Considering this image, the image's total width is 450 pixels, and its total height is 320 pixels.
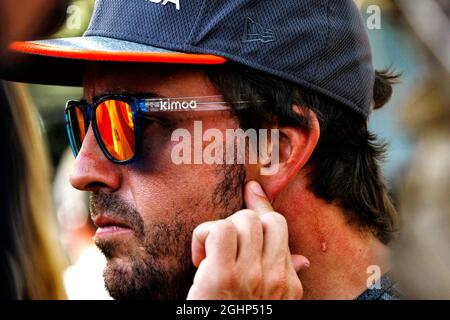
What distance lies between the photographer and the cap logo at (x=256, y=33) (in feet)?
7.11

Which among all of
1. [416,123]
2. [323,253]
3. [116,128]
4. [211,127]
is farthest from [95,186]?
[416,123]

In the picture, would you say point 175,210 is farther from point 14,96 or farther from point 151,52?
point 14,96

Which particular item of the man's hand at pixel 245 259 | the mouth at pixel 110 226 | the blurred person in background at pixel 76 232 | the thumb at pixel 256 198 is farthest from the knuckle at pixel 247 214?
the blurred person in background at pixel 76 232

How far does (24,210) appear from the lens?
2922 mm

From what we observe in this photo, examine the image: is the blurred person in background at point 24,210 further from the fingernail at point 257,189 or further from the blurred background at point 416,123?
the fingernail at point 257,189

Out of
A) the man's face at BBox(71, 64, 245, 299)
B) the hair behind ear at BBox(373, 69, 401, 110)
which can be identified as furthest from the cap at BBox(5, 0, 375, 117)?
the hair behind ear at BBox(373, 69, 401, 110)

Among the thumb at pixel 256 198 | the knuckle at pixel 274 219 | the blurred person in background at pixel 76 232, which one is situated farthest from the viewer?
the blurred person in background at pixel 76 232

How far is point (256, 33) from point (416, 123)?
4.05ft

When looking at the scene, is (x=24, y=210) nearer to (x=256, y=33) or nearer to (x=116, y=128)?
(x=116, y=128)

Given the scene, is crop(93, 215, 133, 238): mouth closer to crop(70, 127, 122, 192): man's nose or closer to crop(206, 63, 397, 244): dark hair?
crop(70, 127, 122, 192): man's nose

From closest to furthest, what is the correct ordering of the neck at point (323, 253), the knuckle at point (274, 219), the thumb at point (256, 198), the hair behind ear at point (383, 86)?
the knuckle at point (274, 219)
the thumb at point (256, 198)
the neck at point (323, 253)
the hair behind ear at point (383, 86)

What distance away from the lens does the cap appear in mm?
2143

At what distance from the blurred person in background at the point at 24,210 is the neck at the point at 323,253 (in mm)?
1090

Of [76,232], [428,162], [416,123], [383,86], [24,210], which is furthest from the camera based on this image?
[76,232]
